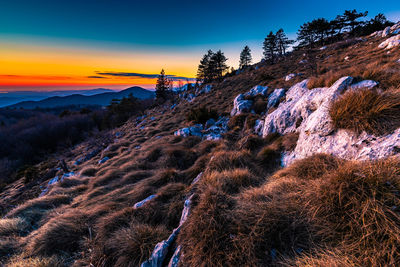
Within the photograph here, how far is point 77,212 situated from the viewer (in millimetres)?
4047

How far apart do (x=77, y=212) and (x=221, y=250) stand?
4.42 metres

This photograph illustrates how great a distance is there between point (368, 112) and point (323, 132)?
86cm

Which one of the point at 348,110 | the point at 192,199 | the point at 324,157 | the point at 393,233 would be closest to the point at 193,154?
the point at 192,199

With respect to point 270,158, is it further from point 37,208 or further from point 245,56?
point 245,56

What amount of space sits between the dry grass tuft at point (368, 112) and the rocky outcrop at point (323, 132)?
0.16 m

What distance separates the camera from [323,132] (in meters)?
3.57

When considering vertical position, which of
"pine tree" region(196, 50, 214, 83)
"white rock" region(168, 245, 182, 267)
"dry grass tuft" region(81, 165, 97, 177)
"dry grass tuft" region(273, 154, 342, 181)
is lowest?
"dry grass tuft" region(81, 165, 97, 177)

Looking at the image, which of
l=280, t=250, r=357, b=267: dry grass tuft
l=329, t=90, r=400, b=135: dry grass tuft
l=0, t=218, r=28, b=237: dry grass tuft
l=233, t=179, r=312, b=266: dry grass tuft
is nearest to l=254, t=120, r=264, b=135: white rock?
l=329, t=90, r=400, b=135: dry grass tuft

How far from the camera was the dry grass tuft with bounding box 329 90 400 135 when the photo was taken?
8.77ft

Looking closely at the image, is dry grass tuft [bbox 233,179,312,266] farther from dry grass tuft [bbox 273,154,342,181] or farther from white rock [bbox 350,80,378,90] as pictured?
white rock [bbox 350,80,378,90]

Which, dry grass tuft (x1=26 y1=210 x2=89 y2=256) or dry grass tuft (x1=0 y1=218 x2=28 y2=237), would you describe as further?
dry grass tuft (x1=0 y1=218 x2=28 y2=237)

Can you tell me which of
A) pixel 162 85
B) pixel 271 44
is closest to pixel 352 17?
pixel 271 44

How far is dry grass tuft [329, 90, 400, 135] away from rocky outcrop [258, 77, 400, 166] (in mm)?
159

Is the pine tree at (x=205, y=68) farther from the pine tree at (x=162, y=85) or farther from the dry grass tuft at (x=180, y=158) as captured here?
the dry grass tuft at (x=180, y=158)
